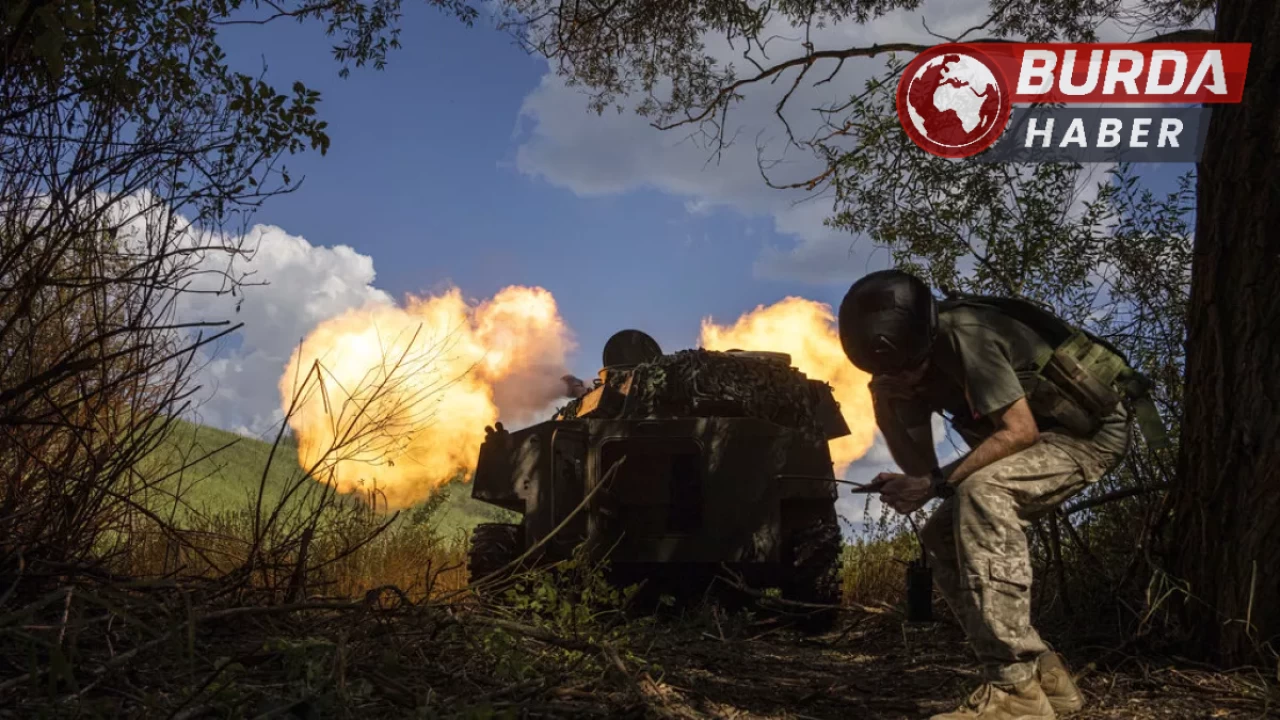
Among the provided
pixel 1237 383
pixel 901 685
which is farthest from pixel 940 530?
pixel 1237 383

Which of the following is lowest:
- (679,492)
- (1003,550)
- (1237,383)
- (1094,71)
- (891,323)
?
(1003,550)

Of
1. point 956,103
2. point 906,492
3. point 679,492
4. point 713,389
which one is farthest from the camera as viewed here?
point 713,389

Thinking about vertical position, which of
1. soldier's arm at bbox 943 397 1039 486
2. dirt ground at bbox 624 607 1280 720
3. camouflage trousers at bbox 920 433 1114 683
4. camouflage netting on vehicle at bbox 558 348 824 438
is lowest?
dirt ground at bbox 624 607 1280 720

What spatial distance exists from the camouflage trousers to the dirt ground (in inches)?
20.0

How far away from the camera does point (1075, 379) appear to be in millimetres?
4781

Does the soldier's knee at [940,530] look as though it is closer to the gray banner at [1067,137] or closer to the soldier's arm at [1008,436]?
the soldier's arm at [1008,436]

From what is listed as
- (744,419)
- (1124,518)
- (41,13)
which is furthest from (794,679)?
(41,13)

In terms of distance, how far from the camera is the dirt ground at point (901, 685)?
16.0ft

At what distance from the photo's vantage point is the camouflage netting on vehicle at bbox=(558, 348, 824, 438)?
9930 mm

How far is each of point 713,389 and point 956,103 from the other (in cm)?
299

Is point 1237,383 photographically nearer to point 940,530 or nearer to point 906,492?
point 940,530

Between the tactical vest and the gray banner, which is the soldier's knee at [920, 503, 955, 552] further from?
the gray banner

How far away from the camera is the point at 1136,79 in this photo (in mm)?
8523

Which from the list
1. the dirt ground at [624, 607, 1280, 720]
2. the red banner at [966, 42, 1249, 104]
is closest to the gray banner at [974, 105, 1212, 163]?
the red banner at [966, 42, 1249, 104]
